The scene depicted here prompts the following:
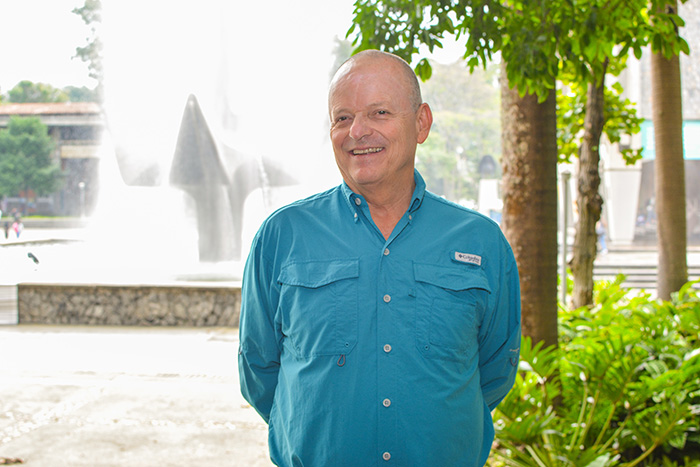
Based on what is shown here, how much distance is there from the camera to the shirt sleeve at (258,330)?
192 centimetres

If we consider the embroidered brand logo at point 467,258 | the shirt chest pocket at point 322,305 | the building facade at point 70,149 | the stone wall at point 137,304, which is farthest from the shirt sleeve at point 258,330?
the building facade at point 70,149

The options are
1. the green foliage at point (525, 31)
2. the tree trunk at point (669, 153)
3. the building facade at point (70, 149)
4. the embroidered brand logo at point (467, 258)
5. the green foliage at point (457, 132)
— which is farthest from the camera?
the green foliage at point (457, 132)

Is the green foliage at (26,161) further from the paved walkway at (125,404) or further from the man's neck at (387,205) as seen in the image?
the man's neck at (387,205)

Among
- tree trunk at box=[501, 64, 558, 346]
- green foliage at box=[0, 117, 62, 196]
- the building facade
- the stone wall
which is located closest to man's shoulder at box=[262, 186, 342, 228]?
tree trunk at box=[501, 64, 558, 346]

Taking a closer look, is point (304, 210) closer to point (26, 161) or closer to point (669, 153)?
point (669, 153)

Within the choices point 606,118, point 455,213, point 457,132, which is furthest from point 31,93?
point 455,213

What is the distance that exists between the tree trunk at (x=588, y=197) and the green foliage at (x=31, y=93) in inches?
721

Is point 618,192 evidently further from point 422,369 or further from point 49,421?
point 422,369

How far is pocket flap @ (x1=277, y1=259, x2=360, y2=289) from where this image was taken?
1.77 m

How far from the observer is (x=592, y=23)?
3016mm

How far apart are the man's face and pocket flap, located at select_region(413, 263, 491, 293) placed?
28 cm

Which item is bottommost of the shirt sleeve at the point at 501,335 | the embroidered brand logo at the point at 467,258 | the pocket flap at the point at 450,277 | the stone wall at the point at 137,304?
the stone wall at the point at 137,304

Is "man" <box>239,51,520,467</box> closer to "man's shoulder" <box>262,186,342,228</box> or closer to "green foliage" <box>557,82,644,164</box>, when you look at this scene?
"man's shoulder" <box>262,186,342,228</box>

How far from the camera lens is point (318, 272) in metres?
1.80
